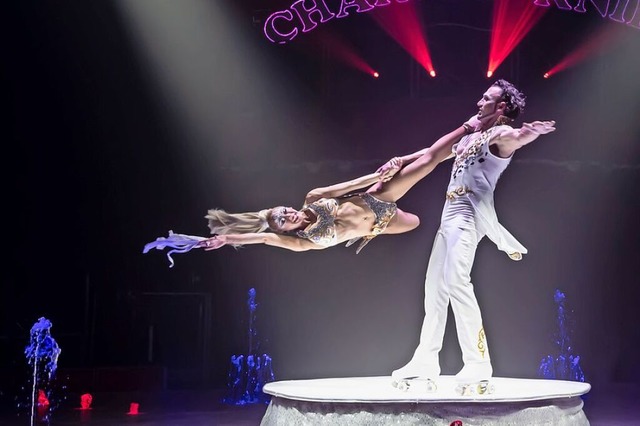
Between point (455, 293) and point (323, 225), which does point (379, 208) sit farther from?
point (455, 293)

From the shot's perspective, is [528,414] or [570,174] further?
[570,174]

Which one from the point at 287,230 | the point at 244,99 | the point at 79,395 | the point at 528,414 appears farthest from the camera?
the point at 244,99

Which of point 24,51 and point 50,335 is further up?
point 24,51

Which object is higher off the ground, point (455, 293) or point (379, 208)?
point (379, 208)

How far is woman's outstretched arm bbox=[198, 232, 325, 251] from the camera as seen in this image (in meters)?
4.81

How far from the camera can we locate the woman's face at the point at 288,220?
497cm

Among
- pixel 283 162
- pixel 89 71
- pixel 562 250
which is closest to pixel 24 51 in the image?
pixel 89 71

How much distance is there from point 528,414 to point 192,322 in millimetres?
5186

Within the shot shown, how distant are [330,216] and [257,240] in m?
0.53

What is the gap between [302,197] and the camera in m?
7.98

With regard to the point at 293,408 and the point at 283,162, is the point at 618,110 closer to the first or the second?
the point at 283,162

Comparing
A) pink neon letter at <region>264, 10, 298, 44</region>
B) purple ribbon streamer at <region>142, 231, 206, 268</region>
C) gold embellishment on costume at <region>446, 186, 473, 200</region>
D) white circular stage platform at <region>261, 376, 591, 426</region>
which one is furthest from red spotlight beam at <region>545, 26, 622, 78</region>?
purple ribbon streamer at <region>142, 231, 206, 268</region>

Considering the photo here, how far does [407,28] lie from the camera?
7578 millimetres

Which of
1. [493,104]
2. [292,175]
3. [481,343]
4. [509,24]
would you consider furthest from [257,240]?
[509,24]
